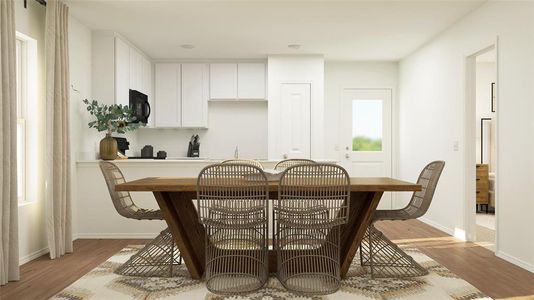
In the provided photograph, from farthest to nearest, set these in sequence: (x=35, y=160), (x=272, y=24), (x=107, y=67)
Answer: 1. (x=107, y=67)
2. (x=272, y=24)
3. (x=35, y=160)

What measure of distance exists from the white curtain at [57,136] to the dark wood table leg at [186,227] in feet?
5.18

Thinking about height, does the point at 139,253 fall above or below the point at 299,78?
below

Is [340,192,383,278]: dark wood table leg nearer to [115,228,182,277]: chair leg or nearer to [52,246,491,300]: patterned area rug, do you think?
[52,246,491,300]: patterned area rug

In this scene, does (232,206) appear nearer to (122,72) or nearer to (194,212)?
(194,212)

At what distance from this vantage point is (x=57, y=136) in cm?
432

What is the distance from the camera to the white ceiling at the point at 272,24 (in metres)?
4.64

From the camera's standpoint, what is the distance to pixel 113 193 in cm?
360

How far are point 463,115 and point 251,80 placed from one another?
3.46m

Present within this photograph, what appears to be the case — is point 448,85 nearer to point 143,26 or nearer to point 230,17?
point 230,17

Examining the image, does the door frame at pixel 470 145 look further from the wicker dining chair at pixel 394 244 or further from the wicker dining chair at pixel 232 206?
the wicker dining chair at pixel 232 206

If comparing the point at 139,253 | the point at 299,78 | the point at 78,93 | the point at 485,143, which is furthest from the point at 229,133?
the point at 485,143

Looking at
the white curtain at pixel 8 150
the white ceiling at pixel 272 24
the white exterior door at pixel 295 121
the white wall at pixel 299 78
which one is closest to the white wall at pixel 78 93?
the white ceiling at pixel 272 24

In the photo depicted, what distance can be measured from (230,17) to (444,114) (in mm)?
2942

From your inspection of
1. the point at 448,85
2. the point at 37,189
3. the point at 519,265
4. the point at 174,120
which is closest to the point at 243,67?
the point at 174,120
